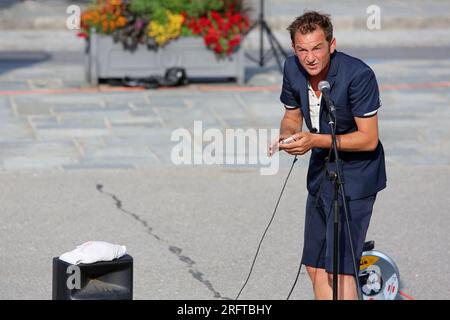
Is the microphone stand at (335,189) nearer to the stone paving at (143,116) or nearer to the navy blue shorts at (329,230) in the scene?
the navy blue shorts at (329,230)

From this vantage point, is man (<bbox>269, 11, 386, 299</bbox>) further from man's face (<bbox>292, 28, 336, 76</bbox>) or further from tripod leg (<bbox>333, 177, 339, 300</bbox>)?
tripod leg (<bbox>333, 177, 339, 300</bbox>)

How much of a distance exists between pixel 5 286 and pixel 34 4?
15035 mm

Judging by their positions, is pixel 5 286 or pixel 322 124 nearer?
pixel 322 124

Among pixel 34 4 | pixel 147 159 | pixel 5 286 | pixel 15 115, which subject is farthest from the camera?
pixel 34 4

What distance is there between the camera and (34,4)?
69.9 ft

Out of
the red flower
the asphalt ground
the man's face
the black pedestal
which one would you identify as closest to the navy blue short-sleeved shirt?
the man's face

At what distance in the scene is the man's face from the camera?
514 cm

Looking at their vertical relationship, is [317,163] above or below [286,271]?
above

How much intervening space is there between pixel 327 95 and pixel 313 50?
0.77ft

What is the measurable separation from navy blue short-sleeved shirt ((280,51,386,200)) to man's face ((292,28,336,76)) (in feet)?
0.34

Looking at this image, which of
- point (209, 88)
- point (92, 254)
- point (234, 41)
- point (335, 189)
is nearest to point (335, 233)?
point (335, 189)

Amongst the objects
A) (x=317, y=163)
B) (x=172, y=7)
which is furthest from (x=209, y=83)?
(x=317, y=163)
